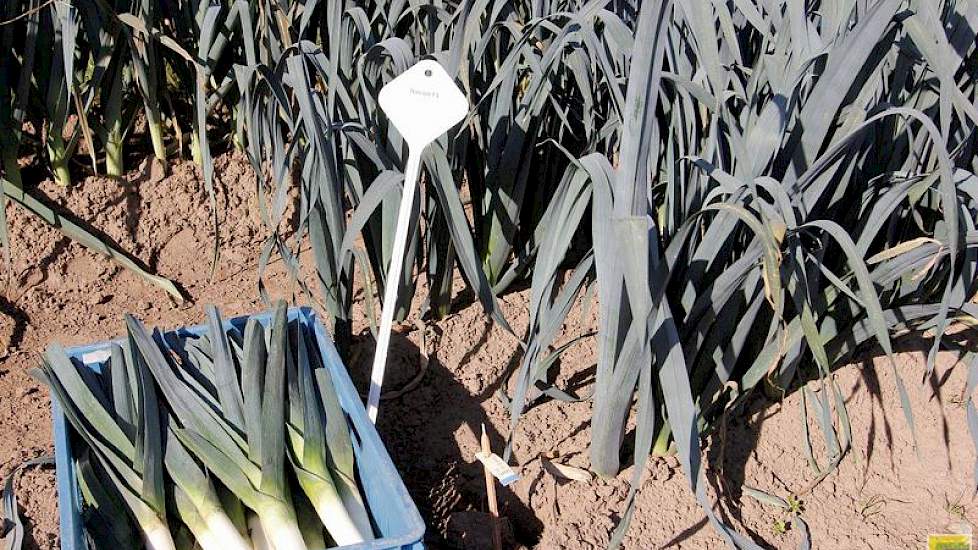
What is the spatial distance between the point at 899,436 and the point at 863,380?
109 millimetres

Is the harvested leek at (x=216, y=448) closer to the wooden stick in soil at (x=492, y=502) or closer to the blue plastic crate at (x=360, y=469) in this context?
the blue plastic crate at (x=360, y=469)

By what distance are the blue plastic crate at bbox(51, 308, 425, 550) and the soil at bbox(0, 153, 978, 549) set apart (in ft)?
0.58

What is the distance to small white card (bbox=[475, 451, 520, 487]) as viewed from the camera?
1311 mm

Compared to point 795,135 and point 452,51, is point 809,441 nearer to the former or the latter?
point 795,135

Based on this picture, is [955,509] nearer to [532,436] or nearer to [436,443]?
[532,436]

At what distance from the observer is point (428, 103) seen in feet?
4.27

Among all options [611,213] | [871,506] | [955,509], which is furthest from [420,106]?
[955,509]

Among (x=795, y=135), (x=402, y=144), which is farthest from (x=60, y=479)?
(x=795, y=135)

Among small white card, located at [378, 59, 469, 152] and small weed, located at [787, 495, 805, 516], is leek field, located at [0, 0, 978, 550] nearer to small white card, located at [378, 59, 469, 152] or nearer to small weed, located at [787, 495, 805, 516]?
small weed, located at [787, 495, 805, 516]

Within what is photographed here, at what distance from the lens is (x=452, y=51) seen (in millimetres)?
1477

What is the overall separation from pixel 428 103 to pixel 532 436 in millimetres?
585

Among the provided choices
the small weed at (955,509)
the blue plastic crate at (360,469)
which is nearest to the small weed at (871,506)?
the small weed at (955,509)

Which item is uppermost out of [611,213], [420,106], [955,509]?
[420,106]

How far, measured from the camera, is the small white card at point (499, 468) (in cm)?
131
